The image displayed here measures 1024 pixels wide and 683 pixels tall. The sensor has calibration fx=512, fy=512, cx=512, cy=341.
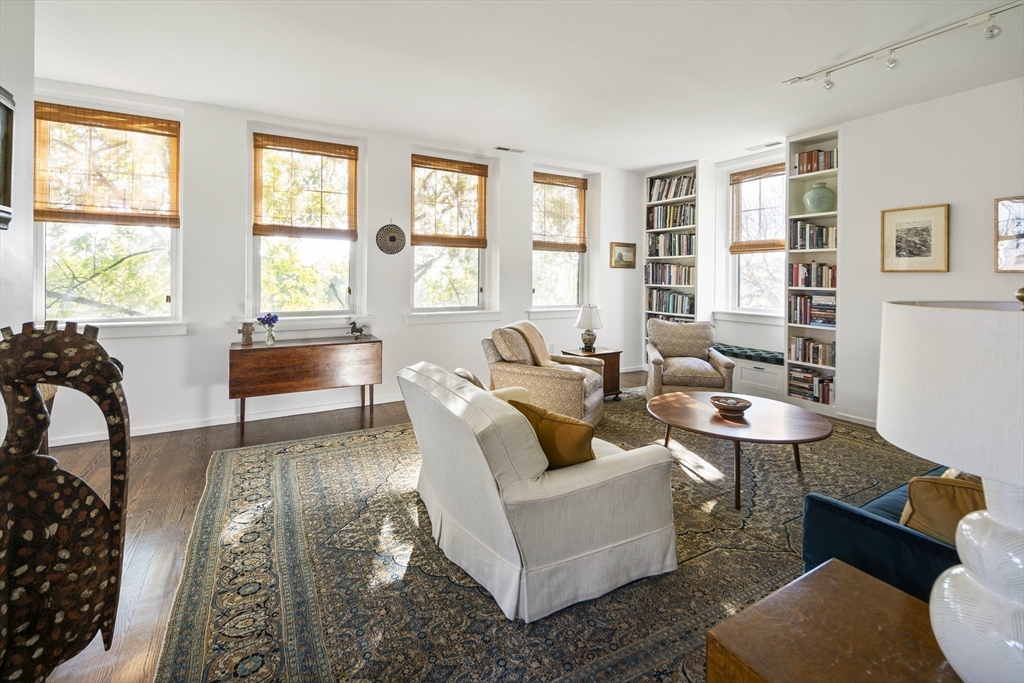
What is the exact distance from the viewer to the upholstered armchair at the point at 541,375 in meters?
3.88

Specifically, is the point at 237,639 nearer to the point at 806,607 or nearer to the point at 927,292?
the point at 806,607

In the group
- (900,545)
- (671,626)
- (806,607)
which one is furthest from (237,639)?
(900,545)

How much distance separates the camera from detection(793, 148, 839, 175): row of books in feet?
15.2

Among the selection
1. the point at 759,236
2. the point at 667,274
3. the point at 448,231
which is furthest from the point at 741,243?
the point at 448,231

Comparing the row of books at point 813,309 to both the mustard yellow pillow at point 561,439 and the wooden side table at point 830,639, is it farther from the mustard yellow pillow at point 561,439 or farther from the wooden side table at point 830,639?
the wooden side table at point 830,639

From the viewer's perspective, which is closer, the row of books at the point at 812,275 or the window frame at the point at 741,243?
the row of books at the point at 812,275

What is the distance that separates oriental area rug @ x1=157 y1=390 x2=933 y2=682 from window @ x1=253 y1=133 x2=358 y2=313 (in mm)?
1848

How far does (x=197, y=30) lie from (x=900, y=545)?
3.94 meters

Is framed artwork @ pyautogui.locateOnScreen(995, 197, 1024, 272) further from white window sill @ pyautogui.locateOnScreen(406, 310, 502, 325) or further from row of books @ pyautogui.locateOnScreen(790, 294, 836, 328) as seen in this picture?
white window sill @ pyautogui.locateOnScreen(406, 310, 502, 325)

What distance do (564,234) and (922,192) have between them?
11.4 ft

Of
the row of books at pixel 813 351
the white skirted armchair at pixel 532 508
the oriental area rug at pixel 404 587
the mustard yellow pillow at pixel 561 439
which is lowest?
the oriental area rug at pixel 404 587

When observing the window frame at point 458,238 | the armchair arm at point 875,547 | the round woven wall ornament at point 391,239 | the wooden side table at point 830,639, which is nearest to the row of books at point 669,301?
the window frame at point 458,238

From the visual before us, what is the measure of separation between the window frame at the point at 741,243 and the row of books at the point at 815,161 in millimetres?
544

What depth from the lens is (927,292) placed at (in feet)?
13.4
